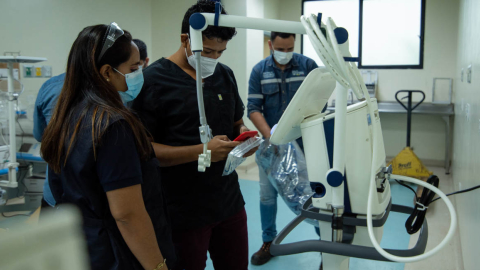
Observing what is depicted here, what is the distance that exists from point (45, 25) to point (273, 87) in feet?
9.05

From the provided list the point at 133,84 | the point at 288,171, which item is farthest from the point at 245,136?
the point at 288,171

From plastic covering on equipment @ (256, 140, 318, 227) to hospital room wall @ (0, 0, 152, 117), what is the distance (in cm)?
272

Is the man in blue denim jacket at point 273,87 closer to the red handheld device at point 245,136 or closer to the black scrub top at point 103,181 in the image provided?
the red handheld device at point 245,136

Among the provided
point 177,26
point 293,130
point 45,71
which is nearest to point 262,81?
point 293,130

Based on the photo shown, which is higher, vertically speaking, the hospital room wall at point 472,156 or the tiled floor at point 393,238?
the hospital room wall at point 472,156

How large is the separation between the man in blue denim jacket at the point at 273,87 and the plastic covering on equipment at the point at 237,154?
0.99 metres

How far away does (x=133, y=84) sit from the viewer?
1125mm

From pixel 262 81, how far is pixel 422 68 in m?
3.59

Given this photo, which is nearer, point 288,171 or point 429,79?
point 288,171

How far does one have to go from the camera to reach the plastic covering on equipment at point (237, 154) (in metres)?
1.18

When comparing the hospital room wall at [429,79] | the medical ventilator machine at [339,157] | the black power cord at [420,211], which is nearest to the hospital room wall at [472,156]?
the black power cord at [420,211]

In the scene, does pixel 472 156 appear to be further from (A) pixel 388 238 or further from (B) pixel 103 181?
(B) pixel 103 181

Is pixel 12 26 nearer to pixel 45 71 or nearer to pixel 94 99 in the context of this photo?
pixel 45 71

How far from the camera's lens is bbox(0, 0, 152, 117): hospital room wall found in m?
3.52
